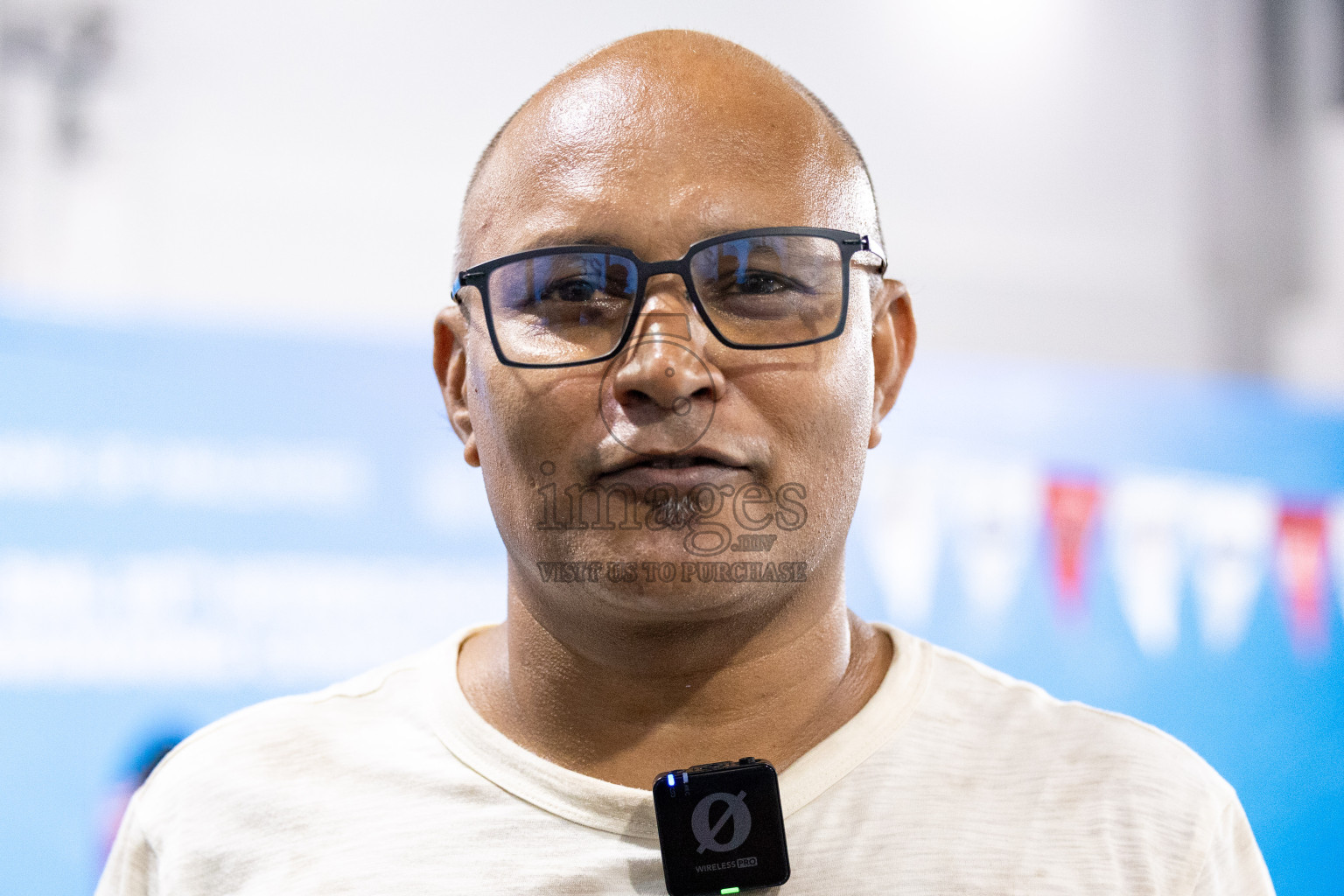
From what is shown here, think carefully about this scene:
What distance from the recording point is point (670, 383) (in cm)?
105

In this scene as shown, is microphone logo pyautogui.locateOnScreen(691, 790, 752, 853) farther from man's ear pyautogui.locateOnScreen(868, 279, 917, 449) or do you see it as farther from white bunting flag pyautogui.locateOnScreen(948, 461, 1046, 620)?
white bunting flag pyautogui.locateOnScreen(948, 461, 1046, 620)

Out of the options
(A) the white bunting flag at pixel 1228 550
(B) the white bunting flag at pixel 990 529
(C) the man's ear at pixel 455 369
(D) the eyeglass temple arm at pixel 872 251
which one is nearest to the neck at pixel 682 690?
(C) the man's ear at pixel 455 369

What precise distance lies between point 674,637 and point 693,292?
14.0 inches

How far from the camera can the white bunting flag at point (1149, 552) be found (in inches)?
109

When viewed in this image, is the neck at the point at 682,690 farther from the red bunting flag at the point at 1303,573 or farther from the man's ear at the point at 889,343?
the red bunting flag at the point at 1303,573

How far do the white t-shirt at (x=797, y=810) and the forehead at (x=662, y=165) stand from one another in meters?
0.53

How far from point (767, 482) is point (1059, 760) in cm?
43

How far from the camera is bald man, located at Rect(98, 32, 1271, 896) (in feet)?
3.51

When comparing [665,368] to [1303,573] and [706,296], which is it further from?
[1303,573]

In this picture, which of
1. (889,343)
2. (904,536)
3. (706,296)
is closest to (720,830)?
(706,296)

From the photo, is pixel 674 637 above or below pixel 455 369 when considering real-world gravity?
below

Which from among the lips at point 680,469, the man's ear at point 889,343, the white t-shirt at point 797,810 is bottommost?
the white t-shirt at point 797,810

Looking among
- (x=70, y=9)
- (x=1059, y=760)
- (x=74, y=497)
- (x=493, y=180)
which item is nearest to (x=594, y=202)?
(x=493, y=180)

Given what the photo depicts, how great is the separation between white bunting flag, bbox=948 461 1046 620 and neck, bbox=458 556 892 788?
1598mm
